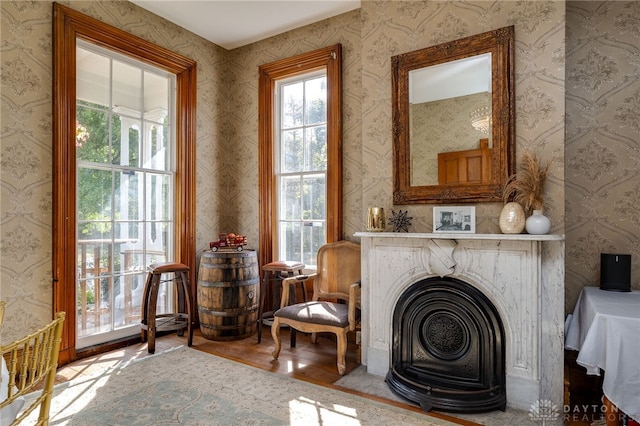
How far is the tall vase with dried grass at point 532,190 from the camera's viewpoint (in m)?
2.17

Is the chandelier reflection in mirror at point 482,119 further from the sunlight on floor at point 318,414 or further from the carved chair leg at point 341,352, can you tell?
the sunlight on floor at point 318,414

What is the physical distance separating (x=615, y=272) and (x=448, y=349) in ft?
3.88

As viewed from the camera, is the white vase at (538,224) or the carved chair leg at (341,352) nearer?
the white vase at (538,224)

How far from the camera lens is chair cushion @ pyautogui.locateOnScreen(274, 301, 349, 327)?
2648 millimetres

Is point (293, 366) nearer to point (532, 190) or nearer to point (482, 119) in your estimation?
point (532, 190)

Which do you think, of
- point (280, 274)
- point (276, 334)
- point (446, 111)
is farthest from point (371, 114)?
point (276, 334)

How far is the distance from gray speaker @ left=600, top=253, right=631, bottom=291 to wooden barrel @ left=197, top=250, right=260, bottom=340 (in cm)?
272

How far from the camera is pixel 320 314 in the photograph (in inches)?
106

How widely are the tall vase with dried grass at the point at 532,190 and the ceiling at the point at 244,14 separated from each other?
6.93 ft

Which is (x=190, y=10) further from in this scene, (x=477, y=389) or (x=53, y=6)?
(x=477, y=389)

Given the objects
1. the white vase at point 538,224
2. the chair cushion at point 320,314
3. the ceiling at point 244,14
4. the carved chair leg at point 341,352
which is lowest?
the carved chair leg at point 341,352

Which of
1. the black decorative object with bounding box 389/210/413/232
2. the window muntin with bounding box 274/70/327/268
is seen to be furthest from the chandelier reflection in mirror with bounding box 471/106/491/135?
the window muntin with bounding box 274/70/327/268

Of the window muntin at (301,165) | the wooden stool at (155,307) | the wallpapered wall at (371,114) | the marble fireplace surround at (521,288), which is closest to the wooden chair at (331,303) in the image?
the wallpapered wall at (371,114)

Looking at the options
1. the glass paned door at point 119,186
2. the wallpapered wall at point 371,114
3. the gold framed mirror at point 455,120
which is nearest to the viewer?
the wallpapered wall at point 371,114
